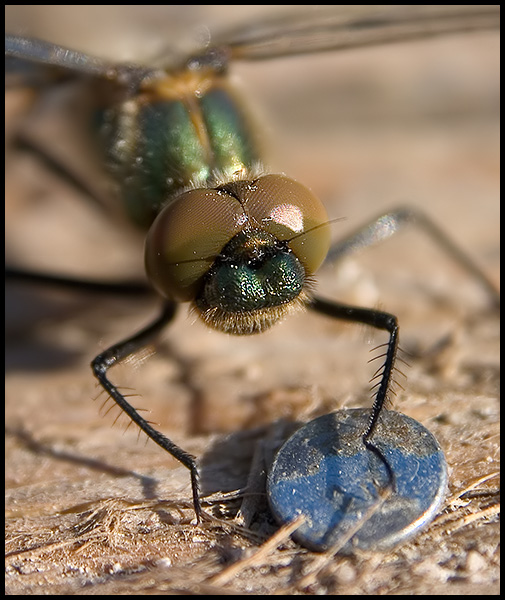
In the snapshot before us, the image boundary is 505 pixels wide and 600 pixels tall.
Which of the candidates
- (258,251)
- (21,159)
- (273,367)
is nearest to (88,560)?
(258,251)

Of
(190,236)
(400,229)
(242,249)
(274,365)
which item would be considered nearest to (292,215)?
(242,249)

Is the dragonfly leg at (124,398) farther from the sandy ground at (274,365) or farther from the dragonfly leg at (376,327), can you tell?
the dragonfly leg at (376,327)

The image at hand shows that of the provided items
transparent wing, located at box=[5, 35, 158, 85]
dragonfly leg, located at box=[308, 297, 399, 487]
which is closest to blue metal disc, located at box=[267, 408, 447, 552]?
dragonfly leg, located at box=[308, 297, 399, 487]

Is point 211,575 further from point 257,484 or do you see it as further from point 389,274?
point 389,274

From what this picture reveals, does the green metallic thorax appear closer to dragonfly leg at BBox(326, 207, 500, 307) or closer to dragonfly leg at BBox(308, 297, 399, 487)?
dragonfly leg at BBox(326, 207, 500, 307)

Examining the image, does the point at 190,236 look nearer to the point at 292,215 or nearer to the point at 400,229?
the point at 292,215

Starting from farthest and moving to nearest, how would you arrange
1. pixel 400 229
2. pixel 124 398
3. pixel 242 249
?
pixel 400 229 → pixel 124 398 → pixel 242 249
